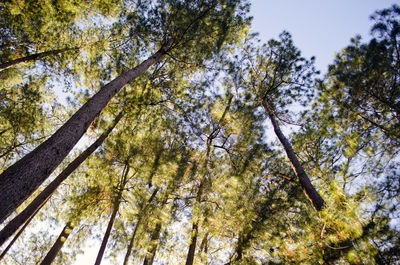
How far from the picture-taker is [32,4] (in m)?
5.08

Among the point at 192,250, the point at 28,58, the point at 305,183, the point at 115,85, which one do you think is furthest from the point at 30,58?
the point at 305,183

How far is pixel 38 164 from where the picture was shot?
210 centimetres

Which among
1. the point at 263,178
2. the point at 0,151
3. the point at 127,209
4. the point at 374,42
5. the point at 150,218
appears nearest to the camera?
the point at 374,42

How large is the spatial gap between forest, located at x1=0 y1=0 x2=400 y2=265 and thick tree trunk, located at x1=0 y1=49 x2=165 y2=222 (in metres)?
0.03

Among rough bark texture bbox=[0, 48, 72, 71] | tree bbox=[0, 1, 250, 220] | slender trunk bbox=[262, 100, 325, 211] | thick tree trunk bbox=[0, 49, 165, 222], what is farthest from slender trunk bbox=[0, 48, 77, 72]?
slender trunk bbox=[262, 100, 325, 211]

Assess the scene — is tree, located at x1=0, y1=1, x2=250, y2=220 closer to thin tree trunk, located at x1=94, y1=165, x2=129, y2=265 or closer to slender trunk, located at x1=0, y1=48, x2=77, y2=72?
slender trunk, located at x1=0, y1=48, x2=77, y2=72

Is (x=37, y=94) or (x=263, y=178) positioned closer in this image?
(x=263, y=178)

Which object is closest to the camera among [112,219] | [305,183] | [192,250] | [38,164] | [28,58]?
[38,164]

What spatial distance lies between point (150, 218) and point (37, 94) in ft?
19.2

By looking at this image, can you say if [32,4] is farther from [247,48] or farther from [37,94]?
[247,48]

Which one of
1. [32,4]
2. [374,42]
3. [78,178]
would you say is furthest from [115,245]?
[374,42]

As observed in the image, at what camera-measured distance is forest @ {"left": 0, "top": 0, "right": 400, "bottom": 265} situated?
12.5 ft

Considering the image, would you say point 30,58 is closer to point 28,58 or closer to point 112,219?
point 28,58

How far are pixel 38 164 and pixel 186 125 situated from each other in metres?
3.96
